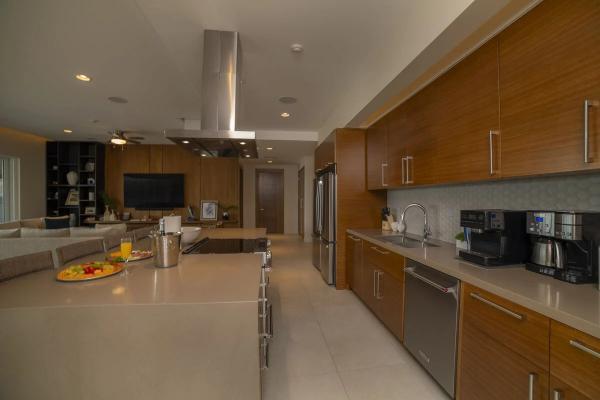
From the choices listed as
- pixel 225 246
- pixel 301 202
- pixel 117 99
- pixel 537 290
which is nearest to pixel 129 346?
pixel 225 246

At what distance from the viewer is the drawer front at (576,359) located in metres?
0.90

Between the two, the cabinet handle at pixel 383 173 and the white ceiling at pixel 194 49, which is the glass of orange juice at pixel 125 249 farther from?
the cabinet handle at pixel 383 173

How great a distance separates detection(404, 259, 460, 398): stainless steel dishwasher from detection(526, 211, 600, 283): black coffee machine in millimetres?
441

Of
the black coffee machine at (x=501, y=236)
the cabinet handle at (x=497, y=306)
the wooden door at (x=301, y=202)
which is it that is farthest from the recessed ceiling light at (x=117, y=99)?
the wooden door at (x=301, y=202)

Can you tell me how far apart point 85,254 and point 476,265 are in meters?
2.68

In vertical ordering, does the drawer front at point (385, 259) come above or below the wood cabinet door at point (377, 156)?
below

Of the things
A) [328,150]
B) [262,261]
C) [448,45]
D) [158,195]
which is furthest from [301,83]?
[158,195]

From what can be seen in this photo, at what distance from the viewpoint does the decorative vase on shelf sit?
6.17m

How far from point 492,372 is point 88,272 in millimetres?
2064

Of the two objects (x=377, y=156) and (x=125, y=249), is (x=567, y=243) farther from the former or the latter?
(x=125, y=249)

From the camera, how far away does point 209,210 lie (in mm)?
6562

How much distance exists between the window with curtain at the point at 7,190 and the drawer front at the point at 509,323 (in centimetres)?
766

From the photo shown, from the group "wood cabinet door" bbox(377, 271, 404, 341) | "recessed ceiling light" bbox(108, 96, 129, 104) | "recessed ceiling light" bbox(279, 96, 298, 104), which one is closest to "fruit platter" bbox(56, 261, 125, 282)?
"wood cabinet door" bbox(377, 271, 404, 341)

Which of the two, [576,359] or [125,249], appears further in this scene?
[125,249]
